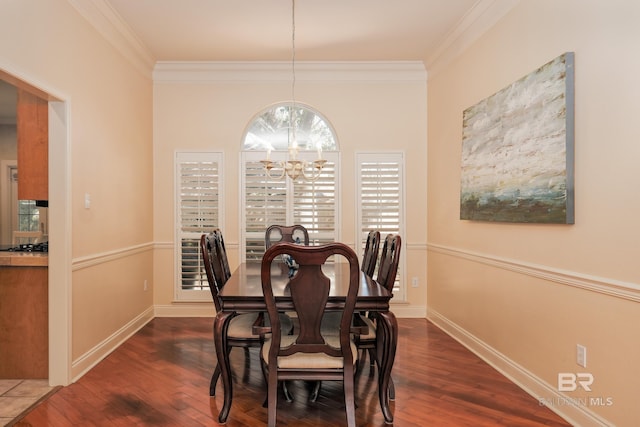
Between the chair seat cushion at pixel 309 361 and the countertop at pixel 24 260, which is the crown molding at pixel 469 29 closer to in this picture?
the chair seat cushion at pixel 309 361

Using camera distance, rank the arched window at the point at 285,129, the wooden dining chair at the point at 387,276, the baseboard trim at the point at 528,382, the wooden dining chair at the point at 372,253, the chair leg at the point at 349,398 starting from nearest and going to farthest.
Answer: the chair leg at the point at 349,398
the baseboard trim at the point at 528,382
the wooden dining chair at the point at 387,276
the wooden dining chair at the point at 372,253
the arched window at the point at 285,129

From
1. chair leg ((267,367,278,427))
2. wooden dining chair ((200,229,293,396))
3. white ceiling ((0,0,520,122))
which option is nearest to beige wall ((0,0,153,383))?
white ceiling ((0,0,520,122))

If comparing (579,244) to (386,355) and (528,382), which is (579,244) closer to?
(528,382)

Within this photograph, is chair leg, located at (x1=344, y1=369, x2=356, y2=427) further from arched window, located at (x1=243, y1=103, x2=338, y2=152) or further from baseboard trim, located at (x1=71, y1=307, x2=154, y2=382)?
arched window, located at (x1=243, y1=103, x2=338, y2=152)

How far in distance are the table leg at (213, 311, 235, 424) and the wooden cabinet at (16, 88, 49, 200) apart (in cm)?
170

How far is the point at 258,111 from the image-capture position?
496 cm

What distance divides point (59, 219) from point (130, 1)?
1.84m

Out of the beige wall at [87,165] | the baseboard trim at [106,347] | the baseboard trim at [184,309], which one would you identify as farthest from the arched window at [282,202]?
the baseboard trim at [106,347]

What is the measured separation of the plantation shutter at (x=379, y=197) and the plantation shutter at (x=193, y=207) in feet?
5.43

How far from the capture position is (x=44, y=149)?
3.09 meters

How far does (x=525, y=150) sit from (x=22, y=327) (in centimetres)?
372

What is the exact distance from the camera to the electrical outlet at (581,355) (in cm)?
236

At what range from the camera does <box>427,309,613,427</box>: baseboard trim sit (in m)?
2.35

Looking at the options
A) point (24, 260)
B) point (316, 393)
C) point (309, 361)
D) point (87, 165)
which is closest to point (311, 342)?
point (309, 361)
